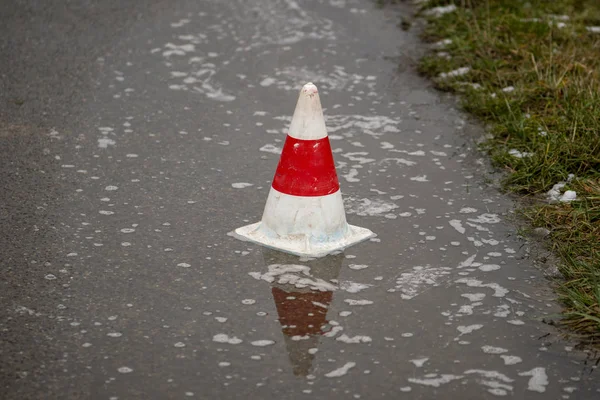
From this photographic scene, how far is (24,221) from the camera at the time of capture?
4.20m

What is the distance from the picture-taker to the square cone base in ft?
13.2

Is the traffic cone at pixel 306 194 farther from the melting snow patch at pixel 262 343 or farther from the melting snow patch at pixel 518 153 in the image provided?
the melting snow patch at pixel 518 153

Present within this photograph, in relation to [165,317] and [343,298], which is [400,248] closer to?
[343,298]

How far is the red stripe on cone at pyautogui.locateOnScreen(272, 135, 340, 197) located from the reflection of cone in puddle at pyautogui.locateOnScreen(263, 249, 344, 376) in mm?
307

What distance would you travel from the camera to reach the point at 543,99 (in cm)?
576

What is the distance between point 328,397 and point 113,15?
218 inches

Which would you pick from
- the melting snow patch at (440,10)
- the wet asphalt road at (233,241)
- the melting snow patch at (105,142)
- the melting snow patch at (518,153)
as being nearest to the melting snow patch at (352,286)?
the wet asphalt road at (233,241)

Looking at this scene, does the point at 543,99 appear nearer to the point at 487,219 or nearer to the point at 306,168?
the point at 487,219

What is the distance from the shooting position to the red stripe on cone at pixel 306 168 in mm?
4039

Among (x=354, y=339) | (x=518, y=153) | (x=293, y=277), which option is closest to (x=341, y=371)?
(x=354, y=339)

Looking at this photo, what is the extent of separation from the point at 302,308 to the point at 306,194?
2.19 ft

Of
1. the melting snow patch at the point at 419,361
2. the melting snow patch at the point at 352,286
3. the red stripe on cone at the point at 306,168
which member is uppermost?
the red stripe on cone at the point at 306,168

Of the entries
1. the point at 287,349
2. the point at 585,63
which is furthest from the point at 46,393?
the point at 585,63

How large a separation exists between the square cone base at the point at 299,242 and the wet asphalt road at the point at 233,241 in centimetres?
6
